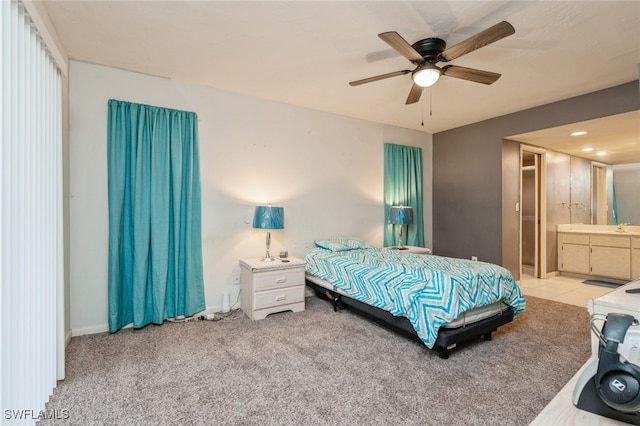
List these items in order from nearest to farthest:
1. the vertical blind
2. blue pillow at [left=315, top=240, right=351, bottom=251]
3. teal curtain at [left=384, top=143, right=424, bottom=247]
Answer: the vertical blind
blue pillow at [left=315, top=240, right=351, bottom=251]
teal curtain at [left=384, top=143, right=424, bottom=247]

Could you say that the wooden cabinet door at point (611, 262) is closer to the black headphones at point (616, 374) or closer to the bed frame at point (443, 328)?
the bed frame at point (443, 328)

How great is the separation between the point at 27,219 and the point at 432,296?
2648 mm

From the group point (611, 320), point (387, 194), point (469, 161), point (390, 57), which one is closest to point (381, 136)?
point (387, 194)

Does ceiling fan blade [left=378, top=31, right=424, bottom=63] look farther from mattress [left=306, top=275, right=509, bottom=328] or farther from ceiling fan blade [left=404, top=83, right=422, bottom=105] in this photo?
mattress [left=306, top=275, right=509, bottom=328]

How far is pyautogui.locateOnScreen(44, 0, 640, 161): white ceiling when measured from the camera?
2.04 metres

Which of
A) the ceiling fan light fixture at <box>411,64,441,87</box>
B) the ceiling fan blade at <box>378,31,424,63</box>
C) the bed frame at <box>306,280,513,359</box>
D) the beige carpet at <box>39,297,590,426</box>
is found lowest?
the beige carpet at <box>39,297,590,426</box>

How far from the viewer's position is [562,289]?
4.31m

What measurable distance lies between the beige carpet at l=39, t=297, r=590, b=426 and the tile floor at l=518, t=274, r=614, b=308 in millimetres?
1167

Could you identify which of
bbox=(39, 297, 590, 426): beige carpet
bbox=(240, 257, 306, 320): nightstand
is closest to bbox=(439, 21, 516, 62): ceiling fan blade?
bbox=(39, 297, 590, 426): beige carpet

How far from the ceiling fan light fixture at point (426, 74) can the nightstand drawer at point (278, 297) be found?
240 cm

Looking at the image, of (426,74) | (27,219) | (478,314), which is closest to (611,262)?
(478,314)

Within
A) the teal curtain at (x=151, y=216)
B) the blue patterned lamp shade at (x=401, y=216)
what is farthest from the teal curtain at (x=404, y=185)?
the teal curtain at (x=151, y=216)

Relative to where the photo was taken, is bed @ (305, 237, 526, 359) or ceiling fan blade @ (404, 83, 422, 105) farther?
ceiling fan blade @ (404, 83, 422, 105)

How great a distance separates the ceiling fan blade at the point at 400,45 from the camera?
6.08 ft
